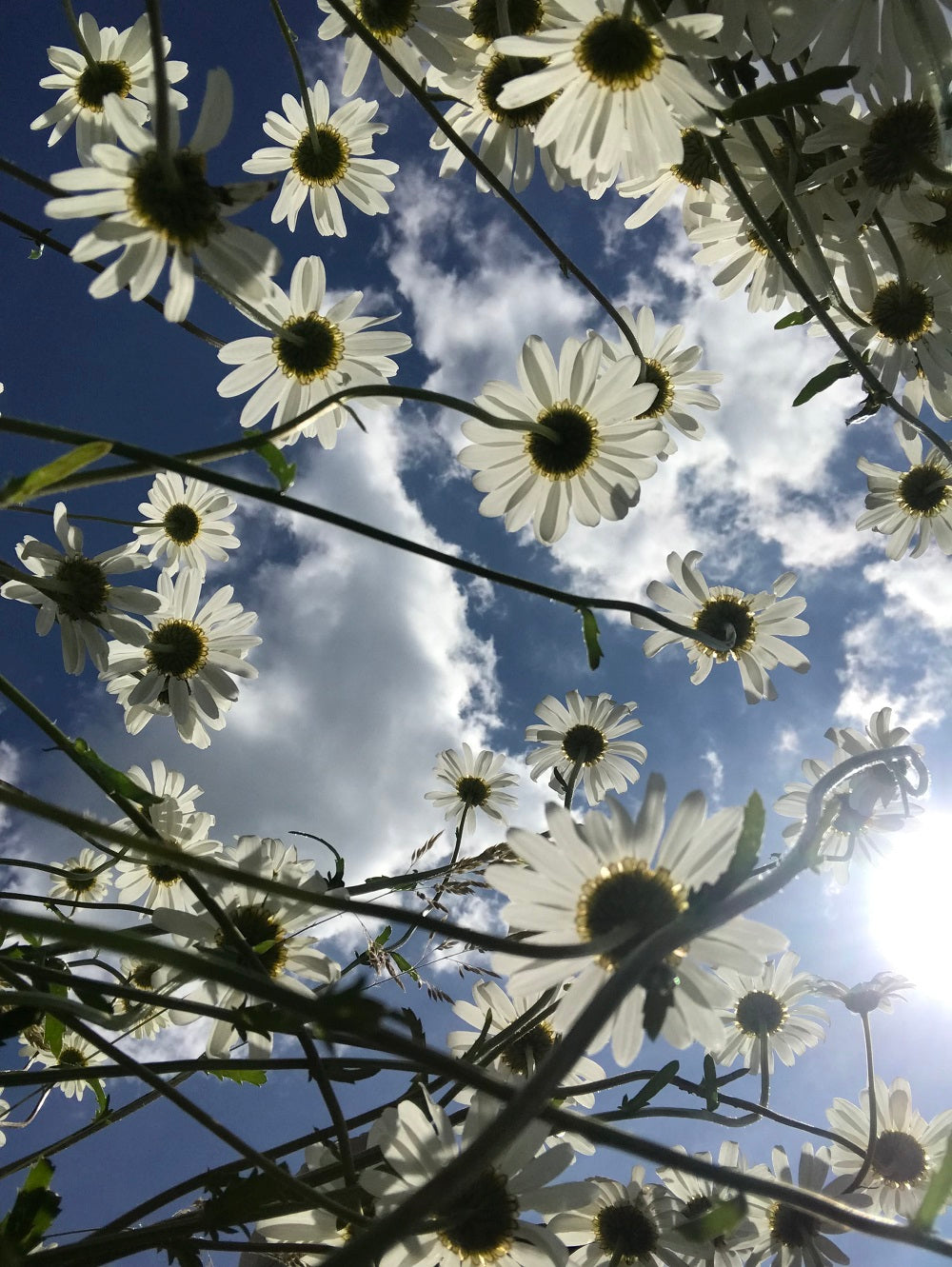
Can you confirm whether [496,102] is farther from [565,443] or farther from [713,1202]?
[713,1202]

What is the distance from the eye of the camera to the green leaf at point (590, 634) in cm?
95

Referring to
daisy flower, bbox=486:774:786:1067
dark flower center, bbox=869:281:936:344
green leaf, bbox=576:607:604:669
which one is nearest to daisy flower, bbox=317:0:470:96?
dark flower center, bbox=869:281:936:344

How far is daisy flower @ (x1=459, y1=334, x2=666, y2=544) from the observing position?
113 cm

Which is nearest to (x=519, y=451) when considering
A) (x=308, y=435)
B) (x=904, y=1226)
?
(x=308, y=435)

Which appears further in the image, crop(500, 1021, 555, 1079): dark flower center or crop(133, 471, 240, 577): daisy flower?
crop(133, 471, 240, 577): daisy flower

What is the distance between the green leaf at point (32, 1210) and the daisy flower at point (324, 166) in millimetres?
1746

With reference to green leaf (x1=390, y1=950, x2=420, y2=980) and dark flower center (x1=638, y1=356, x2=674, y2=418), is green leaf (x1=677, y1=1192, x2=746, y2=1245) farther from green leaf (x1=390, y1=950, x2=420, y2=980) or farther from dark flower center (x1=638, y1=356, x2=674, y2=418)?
dark flower center (x1=638, y1=356, x2=674, y2=418)

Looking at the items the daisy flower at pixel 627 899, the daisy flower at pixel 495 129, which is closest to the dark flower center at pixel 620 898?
the daisy flower at pixel 627 899

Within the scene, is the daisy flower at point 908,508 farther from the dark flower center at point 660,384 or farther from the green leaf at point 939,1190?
the green leaf at point 939,1190

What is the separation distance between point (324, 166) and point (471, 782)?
1877 millimetres

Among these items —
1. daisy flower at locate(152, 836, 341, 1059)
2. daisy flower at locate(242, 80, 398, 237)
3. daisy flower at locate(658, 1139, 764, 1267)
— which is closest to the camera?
daisy flower at locate(152, 836, 341, 1059)

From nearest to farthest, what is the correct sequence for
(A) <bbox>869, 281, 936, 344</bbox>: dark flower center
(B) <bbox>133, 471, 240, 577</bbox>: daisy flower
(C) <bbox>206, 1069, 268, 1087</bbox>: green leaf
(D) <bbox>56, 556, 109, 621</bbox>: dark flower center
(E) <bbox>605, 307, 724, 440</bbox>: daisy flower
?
1. (C) <bbox>206, 1069, 268, 1087</bbox>: green leaf
2. (A) <bbox>869, 281, 936, 344</bbox>: dark flower center
3. (D) <bbox>56, 556, 109, 621</bbox>: dark flower center
4. (E) <bbox>605, 307, 724, 440</bbox>: daisy flower
5. (B) <bbox>133, 471, 240, 577</bbox>: daisy flower

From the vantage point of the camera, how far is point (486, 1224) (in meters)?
0.90

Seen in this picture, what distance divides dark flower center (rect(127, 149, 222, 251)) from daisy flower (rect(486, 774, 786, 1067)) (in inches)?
25.2
